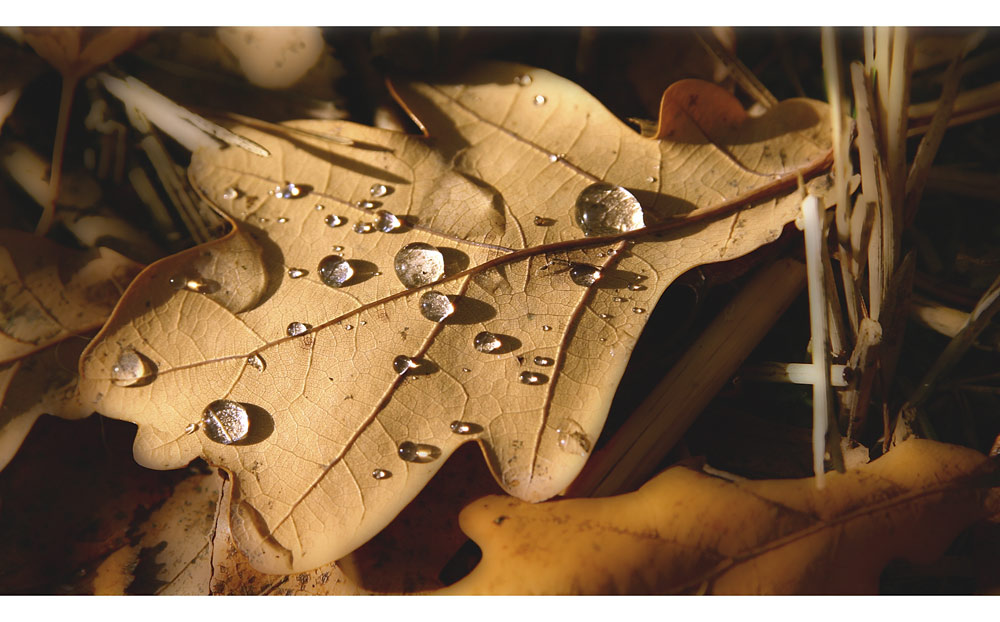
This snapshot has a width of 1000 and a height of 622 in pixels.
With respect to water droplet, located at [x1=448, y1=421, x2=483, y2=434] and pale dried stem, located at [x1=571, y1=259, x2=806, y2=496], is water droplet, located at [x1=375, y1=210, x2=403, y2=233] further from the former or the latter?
pale dried stem, located at [x1=571, y1=259, x2=806, y2=496]

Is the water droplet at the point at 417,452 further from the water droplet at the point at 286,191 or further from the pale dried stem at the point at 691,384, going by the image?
the water droplet at the point at 286,191

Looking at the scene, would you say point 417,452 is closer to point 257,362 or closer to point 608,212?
point 257,362

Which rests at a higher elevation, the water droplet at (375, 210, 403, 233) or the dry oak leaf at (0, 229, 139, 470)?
the water droplet at (375, 210, 403, 233)

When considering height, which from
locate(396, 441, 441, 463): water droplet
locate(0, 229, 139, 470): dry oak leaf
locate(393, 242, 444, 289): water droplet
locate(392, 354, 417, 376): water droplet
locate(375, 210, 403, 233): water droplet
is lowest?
locate(0, 229, 139, 470): dry oak leaf

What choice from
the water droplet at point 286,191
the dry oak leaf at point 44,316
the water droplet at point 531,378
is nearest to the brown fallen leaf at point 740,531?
the water droplet at point 531,378

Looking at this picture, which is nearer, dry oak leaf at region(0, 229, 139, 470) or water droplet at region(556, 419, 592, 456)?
water droplet at region(556, 419, 592, 456)

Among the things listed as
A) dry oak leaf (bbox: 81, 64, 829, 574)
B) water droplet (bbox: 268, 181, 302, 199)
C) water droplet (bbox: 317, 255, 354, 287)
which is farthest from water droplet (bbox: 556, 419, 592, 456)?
water droplet (bbox: 268, 181, 302, 199)
